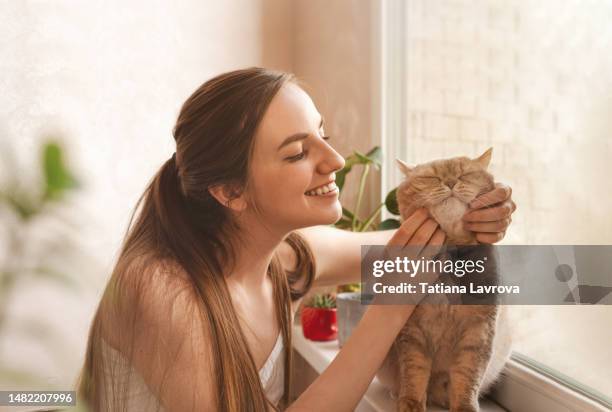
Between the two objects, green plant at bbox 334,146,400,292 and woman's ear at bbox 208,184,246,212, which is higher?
woman's ear at bbox 208,184,246,212

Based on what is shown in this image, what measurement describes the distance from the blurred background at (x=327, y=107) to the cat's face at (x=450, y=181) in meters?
0.19

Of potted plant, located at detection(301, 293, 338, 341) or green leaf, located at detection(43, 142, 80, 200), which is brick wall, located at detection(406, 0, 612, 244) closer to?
potted plant, located at detection(301, 293, 338, 341)

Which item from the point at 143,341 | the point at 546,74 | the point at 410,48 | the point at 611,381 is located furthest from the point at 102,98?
the point at 611,381

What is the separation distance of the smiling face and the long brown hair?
21 mm

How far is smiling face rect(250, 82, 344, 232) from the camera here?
0.83m

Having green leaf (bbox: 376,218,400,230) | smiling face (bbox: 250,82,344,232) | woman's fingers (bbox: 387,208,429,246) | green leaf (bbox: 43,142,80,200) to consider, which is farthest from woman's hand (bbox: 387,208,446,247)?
green leaf (bbox: 43,142,80,200)

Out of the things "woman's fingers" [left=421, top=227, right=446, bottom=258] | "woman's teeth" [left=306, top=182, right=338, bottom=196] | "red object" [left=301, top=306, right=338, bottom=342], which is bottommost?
"red object" [left=301, top=306, right=338, bottom=342]

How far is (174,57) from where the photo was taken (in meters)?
1.77

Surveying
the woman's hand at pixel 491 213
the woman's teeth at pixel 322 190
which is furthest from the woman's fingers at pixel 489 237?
the woman's teeth at pixel 322 190

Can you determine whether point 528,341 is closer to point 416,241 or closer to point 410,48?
point 416,241

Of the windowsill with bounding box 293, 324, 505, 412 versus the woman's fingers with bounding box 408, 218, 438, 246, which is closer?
the woman's fingers with bounding box 408, 218, 438, 246

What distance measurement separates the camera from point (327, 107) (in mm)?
1774

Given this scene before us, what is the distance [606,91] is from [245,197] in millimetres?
593

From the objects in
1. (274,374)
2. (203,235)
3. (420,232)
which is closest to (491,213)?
(420,232)
